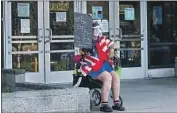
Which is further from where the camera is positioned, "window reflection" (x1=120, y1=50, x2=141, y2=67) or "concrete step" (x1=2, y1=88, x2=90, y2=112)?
"window reflection" (x1=120, y1=50, x2=141, y2=67)

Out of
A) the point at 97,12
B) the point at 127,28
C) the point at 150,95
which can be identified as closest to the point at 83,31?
the point at 150,95

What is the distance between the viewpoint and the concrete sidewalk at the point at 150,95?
30.6 feet

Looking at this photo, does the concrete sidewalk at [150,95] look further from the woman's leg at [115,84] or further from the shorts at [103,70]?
the shorts at [103,70]

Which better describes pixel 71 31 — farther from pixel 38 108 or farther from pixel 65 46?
pixel 38 108

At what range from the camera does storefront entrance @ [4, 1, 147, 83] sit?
12.7 meters

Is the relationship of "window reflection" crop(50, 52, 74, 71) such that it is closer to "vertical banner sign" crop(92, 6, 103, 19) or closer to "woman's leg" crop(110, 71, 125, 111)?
"vertical banner sign" crop(92, 6, 103, 19)

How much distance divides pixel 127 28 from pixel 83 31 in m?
5.45

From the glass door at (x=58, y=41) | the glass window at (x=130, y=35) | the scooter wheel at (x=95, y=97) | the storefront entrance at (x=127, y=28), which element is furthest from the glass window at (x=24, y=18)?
the scooter wheel at (x=95, y=97)

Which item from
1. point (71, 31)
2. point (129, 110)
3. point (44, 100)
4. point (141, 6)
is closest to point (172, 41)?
point (141, 6)

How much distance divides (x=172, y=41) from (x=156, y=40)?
1.70ft

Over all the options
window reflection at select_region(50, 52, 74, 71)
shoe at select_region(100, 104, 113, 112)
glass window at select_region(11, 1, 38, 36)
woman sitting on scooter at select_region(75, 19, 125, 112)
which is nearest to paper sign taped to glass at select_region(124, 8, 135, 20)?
window reflection at select_region(50, 52, 74, 71)

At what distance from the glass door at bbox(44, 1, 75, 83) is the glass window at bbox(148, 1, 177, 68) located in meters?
2.48

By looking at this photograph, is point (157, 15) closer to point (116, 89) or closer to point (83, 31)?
point (83, 31)

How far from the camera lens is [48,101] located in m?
8.09
